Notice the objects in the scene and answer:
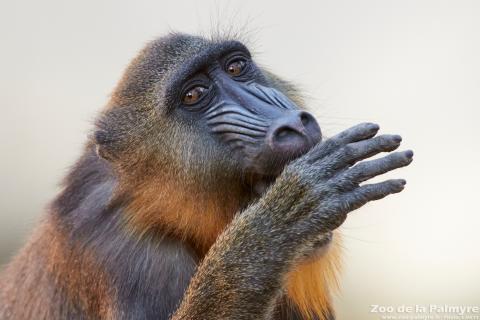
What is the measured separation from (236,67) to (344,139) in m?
1.00

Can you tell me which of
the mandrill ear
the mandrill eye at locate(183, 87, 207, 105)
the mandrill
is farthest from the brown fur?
the mandrill eye at locate(183, 87, 207, 105)

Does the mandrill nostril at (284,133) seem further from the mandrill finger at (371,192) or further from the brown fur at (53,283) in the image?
the brown fur at (53,283)

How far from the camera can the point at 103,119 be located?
445cm

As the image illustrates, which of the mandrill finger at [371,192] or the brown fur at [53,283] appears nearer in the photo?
the mandrill finger at [371,192]

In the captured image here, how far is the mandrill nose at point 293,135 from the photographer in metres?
3.73

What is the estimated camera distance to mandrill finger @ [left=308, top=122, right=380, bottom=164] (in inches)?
142

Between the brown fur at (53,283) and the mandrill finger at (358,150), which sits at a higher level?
the mandrill finger at (358,150)

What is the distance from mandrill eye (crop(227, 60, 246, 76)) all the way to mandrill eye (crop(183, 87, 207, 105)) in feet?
0.72

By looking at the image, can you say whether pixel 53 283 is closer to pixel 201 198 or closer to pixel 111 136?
pixel 111 136

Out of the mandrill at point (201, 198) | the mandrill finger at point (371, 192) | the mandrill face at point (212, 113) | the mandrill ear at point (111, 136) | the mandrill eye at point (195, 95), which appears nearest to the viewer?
the mandrill finger at point (371, 192)

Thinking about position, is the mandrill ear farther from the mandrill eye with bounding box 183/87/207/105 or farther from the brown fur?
the brown fur

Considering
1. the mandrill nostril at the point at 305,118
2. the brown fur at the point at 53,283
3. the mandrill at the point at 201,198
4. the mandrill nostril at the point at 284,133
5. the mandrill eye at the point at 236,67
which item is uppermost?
the mandrill eye at the point at 236,67

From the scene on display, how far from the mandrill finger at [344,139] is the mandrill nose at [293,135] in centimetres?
9

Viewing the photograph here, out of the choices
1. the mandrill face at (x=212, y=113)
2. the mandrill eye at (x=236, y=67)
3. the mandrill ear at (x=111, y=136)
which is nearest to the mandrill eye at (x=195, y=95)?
the mandrill face at (x=212, y=113)
